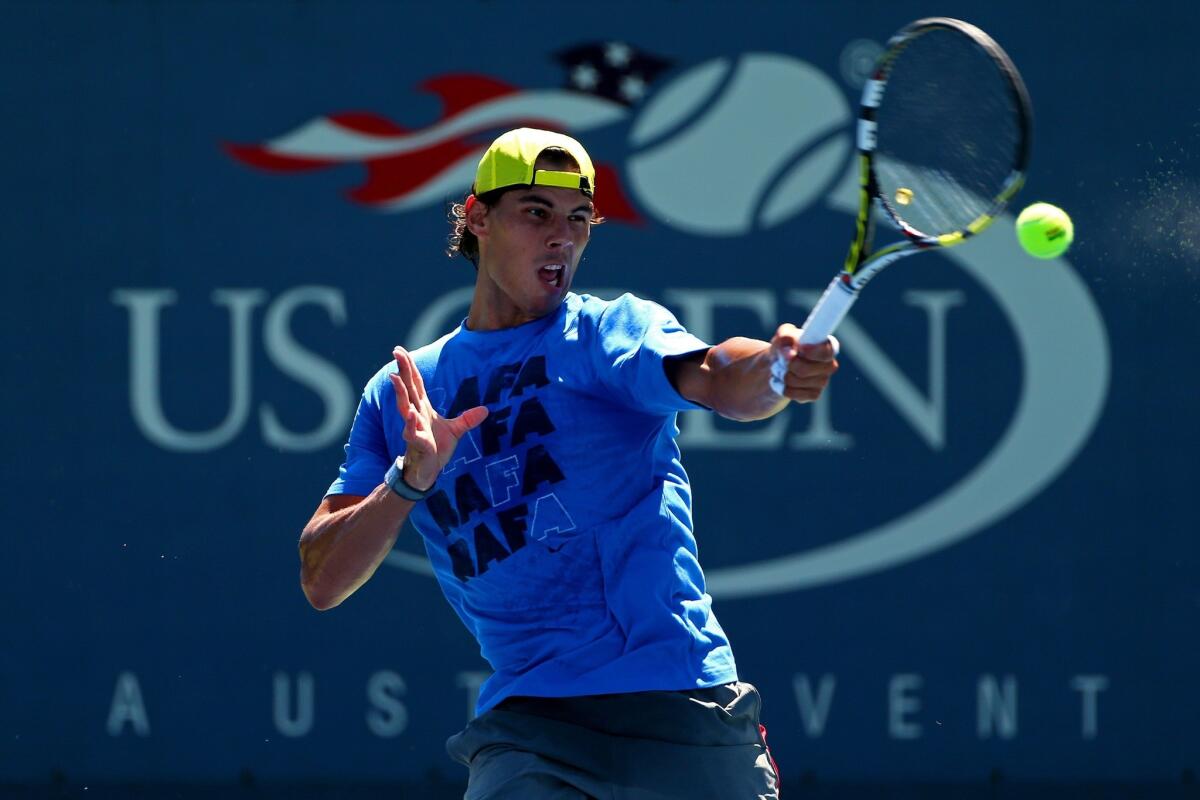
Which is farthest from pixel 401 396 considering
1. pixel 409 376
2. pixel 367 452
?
pixel 367 452

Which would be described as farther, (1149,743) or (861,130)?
(1149,743)

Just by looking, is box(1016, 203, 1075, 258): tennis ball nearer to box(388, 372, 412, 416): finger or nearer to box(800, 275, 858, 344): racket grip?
box(800, 275, 858, 344): racket grip

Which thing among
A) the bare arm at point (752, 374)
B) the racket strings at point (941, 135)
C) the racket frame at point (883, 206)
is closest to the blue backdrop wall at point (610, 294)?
the racket strings at point (941, 135)

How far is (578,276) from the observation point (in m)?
5.74

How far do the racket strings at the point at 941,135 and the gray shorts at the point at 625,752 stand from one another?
90 centimetres

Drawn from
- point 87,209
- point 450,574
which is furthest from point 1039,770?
point 87,209

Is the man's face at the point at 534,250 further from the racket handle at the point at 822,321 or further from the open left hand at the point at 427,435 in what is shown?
the racket handle at the point at 822,321

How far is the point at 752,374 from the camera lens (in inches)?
109

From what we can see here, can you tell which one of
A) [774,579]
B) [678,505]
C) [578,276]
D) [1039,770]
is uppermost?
[578,276]

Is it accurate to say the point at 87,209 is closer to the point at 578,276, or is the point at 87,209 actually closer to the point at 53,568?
the point at 53,568

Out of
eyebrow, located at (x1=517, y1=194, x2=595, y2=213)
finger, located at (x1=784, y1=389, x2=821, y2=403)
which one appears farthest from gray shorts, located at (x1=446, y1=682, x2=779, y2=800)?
eyebrow, located at (x1=517, y1=194, x2=595, y2=213)

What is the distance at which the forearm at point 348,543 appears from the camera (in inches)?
125

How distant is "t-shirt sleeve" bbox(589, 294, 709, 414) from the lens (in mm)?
2945

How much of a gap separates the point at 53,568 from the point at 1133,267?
3.48 meters
